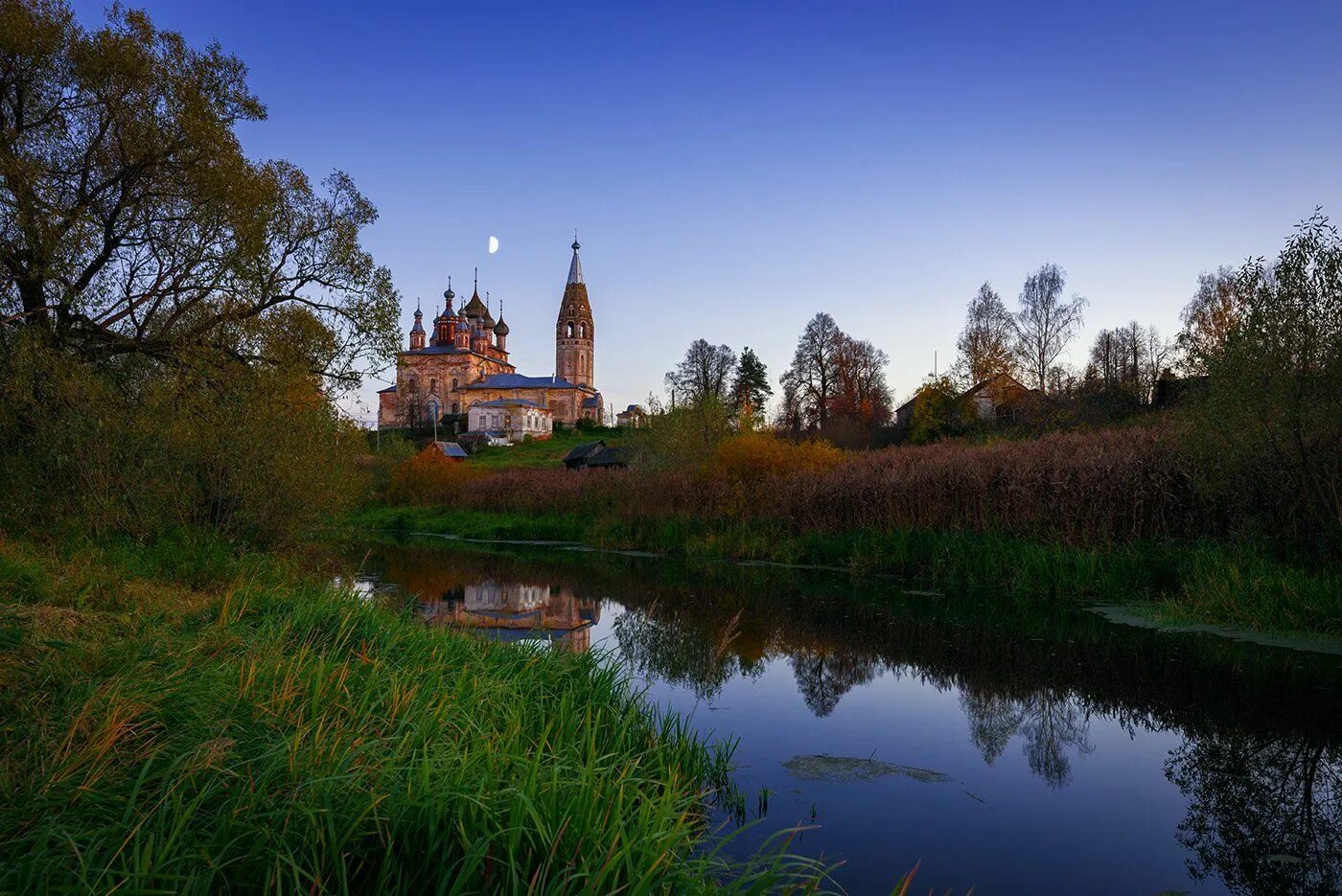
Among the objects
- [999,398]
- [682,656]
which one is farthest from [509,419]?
[682,656]

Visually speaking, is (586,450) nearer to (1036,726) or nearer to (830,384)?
(830,384)

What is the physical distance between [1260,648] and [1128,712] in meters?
2.91

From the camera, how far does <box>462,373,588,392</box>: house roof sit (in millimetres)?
99562

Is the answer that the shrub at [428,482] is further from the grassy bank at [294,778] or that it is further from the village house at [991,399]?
the grassy bank at [294,778]

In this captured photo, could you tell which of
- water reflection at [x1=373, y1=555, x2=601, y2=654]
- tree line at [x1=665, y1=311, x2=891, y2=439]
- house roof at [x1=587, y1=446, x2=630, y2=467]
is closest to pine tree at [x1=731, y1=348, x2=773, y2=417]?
tree line at [x1=665, y1=311, x2=891, y2=439]

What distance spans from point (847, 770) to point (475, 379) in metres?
101

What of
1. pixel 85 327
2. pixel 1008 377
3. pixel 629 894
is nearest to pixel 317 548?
pixel 85 327

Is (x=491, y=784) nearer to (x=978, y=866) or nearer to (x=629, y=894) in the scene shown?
(x=629, y=894)

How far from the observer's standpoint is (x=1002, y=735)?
740 cm

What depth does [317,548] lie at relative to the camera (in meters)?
15.2

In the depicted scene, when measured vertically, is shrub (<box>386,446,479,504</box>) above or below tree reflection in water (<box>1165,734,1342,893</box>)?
above

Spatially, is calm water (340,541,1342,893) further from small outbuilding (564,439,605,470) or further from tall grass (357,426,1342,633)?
small outbuilding (564,439,605,470)

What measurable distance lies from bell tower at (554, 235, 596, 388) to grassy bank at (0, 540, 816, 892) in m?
110

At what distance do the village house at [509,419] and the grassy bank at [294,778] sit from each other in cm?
8246
